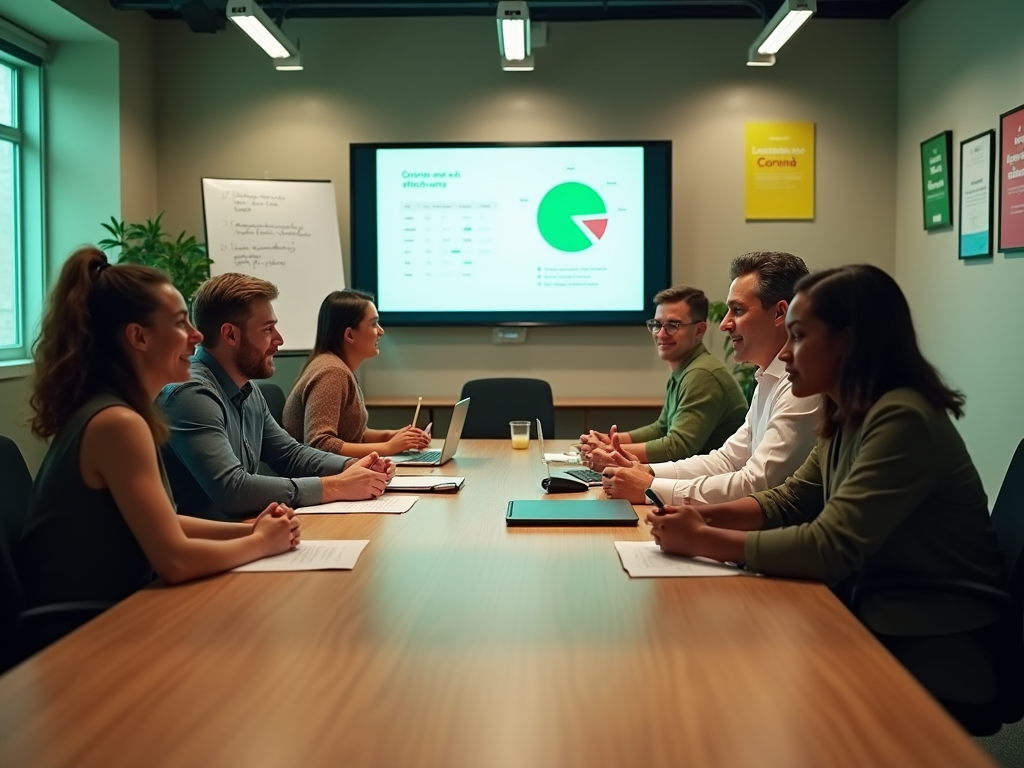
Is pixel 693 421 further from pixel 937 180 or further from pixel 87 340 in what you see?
pixel 937 180

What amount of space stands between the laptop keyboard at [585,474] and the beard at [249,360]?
3.17 feet

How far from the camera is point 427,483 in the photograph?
9.06 feet

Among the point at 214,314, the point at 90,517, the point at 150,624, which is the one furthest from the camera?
the point at 214,314

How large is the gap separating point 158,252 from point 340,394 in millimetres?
2232

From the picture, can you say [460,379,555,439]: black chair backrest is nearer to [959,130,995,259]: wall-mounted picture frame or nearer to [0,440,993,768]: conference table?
[959,130,995,259]: wall-mounted picture frame

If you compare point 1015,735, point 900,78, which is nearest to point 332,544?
point 1015,735

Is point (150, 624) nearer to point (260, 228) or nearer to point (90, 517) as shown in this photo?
point (90, 517)

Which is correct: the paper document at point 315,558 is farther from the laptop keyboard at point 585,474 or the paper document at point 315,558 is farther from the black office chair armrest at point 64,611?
the laptop keyboard at point 585,474

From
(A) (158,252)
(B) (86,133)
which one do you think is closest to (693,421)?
(A) (158,252)

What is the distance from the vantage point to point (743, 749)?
1.05m

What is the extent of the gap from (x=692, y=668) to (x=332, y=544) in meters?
0.95

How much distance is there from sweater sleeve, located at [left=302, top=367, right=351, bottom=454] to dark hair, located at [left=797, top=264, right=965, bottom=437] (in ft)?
6.42

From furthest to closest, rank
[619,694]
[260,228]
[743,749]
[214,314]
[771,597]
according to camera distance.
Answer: [260,228] < [214,314] < [771,597] < [619,694] < [743,749]

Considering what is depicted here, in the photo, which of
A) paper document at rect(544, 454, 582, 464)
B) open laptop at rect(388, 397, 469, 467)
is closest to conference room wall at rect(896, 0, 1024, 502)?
paper document at rect(544, 454, 582, 464)
